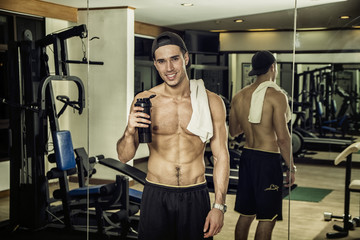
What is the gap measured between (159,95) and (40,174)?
1717 mm

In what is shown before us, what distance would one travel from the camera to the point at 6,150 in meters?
4.11

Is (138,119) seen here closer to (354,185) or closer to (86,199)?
(86,199)

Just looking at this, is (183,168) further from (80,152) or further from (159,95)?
(80,152)

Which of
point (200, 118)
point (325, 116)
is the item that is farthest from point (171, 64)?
point (325, 116)

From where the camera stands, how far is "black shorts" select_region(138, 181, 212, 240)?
9.12 ft

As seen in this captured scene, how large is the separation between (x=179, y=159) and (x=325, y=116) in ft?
3.74

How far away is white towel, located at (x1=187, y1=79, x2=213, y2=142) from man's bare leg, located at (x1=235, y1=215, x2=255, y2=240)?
2.24ft

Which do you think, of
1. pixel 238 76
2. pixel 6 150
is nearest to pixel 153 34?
pixel 238 76

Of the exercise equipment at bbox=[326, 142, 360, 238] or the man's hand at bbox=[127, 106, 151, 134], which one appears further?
the exercise equipment at bbox=[326, 142, 360, 238]

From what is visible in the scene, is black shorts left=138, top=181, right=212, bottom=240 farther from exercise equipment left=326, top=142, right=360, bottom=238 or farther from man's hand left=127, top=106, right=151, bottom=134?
exercise equipment left=326, top=142, right=360, bottom=238

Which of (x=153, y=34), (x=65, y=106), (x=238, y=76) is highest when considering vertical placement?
(x=153, y=34)

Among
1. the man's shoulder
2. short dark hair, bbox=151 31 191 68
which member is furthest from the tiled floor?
short dark hair, bbox=151 31 191 68

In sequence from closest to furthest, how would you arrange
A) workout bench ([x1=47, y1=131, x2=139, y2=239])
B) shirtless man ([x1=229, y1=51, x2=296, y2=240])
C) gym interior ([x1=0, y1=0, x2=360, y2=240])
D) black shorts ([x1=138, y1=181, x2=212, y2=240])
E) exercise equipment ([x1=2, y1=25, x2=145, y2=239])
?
black shorts ([x1=138, y1=181, x2=212, y2=240]), shirtless man ([x1=229, y1=51, x2=296, y2=240]), gym interior ([x1=0, y1=0, x2=360, y2=240]), workout bench ([x1=47, y1=131, x2=139, y2=239]), exercise equipment ([x1=2, y1=25, x2=145, y2=239])

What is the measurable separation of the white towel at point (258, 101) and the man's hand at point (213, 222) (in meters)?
0.64
